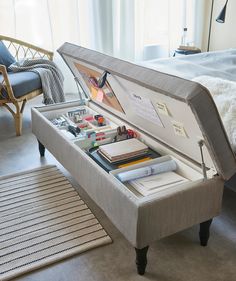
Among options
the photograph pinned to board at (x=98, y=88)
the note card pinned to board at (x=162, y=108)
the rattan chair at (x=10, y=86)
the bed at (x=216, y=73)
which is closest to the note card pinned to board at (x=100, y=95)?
the photograph pinned to board at (x=98, y=88)

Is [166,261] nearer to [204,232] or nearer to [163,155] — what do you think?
[204,232]

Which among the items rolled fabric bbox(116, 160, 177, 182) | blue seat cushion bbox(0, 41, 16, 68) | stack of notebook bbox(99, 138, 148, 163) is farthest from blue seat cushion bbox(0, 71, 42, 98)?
rolled fabric bbox(116, 160, 177, 182)

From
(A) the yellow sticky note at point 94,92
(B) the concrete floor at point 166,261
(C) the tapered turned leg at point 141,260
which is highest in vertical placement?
(A) the yellow sticky note at point 94,92

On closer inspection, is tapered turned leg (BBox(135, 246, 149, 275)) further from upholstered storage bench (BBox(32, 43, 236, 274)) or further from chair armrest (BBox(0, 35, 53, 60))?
chair armrest (BBox(0, 35, 53, 60))

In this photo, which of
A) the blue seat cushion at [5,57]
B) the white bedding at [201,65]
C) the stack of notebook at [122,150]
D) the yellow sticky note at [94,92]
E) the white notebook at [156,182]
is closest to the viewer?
the white notebook at [156,182]

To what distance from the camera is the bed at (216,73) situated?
1544 mm

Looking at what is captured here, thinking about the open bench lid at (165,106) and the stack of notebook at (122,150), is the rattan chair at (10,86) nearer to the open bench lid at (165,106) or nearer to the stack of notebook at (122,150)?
the open bench lid at (165,106)

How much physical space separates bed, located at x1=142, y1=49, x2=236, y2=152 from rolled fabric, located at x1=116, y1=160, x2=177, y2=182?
0.30 meters

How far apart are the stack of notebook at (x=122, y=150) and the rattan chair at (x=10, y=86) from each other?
4.16 ft

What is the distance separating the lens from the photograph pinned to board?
6.07ft

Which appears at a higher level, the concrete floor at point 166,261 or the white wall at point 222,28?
the white wall at point 222,28

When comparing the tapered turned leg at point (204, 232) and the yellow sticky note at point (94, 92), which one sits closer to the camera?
the tapered turned leg at point (204, 232)

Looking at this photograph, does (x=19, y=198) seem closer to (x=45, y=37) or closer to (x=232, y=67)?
(x=232, y=67)

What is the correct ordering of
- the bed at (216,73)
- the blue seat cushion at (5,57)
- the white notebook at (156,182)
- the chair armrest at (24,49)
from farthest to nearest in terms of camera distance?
the chair armrest at (24,49), the blue seat cushion at (5,57), the bed at (216,73), the white notebook at (156,182)
